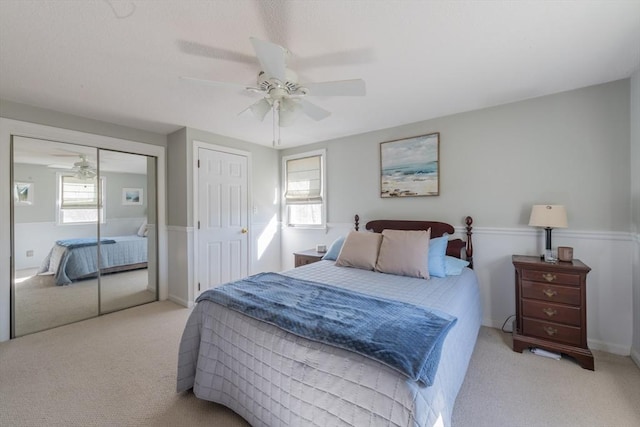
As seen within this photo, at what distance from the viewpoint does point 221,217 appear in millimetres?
3875

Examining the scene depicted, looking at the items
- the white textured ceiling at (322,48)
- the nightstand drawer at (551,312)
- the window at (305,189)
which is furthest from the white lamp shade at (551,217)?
the window at (305,189)

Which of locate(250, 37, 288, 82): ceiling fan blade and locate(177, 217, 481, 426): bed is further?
locate(250, 37, 288, 82): ceiling fan blade

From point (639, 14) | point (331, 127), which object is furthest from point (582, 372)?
point (331, 127)

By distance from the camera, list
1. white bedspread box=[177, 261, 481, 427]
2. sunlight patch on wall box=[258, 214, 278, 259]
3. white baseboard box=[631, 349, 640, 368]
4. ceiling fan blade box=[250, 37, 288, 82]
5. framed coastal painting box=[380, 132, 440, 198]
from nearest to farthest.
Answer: white bedspread box=[177, 261, 481, 427] → ceiling fan blade box=[250, 37, 288, 82] → white baseboard box=[631, 349, 640, 368] → framed coastal painting box=[380, 132, 440, 198] → sunlight patch on wall box=[258, 214, 278, 259]

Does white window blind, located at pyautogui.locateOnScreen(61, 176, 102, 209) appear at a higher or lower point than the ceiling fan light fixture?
lower

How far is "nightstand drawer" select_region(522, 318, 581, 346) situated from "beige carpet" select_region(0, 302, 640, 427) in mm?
178

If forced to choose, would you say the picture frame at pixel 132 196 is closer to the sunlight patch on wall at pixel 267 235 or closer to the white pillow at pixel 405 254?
the sunlight patch on wall at pixel 267 235

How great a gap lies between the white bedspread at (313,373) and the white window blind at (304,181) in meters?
2.20

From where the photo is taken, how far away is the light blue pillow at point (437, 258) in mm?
2486

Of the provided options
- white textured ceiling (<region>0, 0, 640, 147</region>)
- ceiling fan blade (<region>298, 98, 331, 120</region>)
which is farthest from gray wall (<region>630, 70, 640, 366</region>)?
ceiling fan blade (<region>298, 98, 331, 120</region>)

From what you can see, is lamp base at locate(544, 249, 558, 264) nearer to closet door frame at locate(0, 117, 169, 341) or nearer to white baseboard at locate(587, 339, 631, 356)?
white baseboard at locate(587, 339, 631, 356)

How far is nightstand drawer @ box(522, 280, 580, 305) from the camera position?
7.14ft

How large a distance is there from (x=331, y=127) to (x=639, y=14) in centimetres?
261

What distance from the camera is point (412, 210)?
11.1 ft
